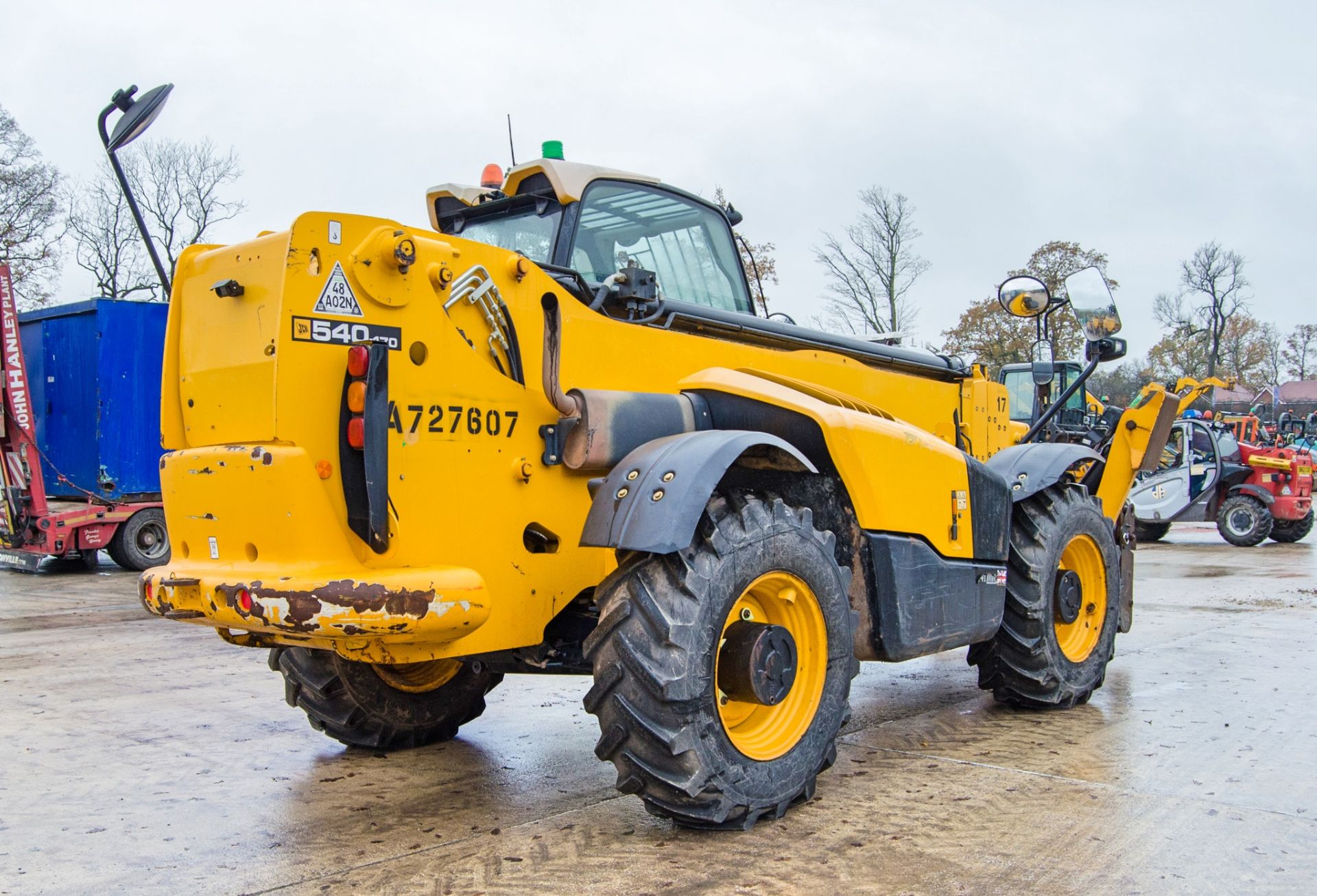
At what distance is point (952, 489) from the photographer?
5016 mm

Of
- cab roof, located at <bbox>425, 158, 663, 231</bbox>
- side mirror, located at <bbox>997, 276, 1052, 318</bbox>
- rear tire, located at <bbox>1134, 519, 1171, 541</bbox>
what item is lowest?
rear tire, located at <bbox>1134, 519, 1171, 541</bbox>

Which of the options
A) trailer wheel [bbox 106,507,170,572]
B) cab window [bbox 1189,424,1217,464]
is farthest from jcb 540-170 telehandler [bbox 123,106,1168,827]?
cab window [bbox 1189,424,1217,464]

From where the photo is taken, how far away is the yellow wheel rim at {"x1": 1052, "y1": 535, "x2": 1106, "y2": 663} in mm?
6113

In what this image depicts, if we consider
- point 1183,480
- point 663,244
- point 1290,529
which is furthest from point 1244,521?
point 663,244

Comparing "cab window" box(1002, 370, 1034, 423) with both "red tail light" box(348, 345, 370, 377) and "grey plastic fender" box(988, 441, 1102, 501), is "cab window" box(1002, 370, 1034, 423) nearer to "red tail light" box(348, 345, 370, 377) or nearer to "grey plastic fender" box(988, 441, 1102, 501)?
"grey plastic fender" box(988, 441, 1102, 501)

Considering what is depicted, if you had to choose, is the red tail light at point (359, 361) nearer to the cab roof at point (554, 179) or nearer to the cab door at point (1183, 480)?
the cab roof at point (554, 179)

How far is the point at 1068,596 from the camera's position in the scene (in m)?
5.95

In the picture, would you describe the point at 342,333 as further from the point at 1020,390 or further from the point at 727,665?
the point at 1020,390

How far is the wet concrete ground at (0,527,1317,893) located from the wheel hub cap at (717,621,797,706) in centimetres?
46

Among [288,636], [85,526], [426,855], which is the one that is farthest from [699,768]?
[85,526]

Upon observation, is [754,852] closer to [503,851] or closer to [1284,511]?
[503,851]

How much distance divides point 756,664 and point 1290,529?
1729 centimetres

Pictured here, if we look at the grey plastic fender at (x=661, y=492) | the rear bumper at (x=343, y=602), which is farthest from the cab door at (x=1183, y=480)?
the rear bumper at (x=343, y=602)

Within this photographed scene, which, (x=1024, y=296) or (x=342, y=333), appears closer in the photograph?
(x=342, y=333)
